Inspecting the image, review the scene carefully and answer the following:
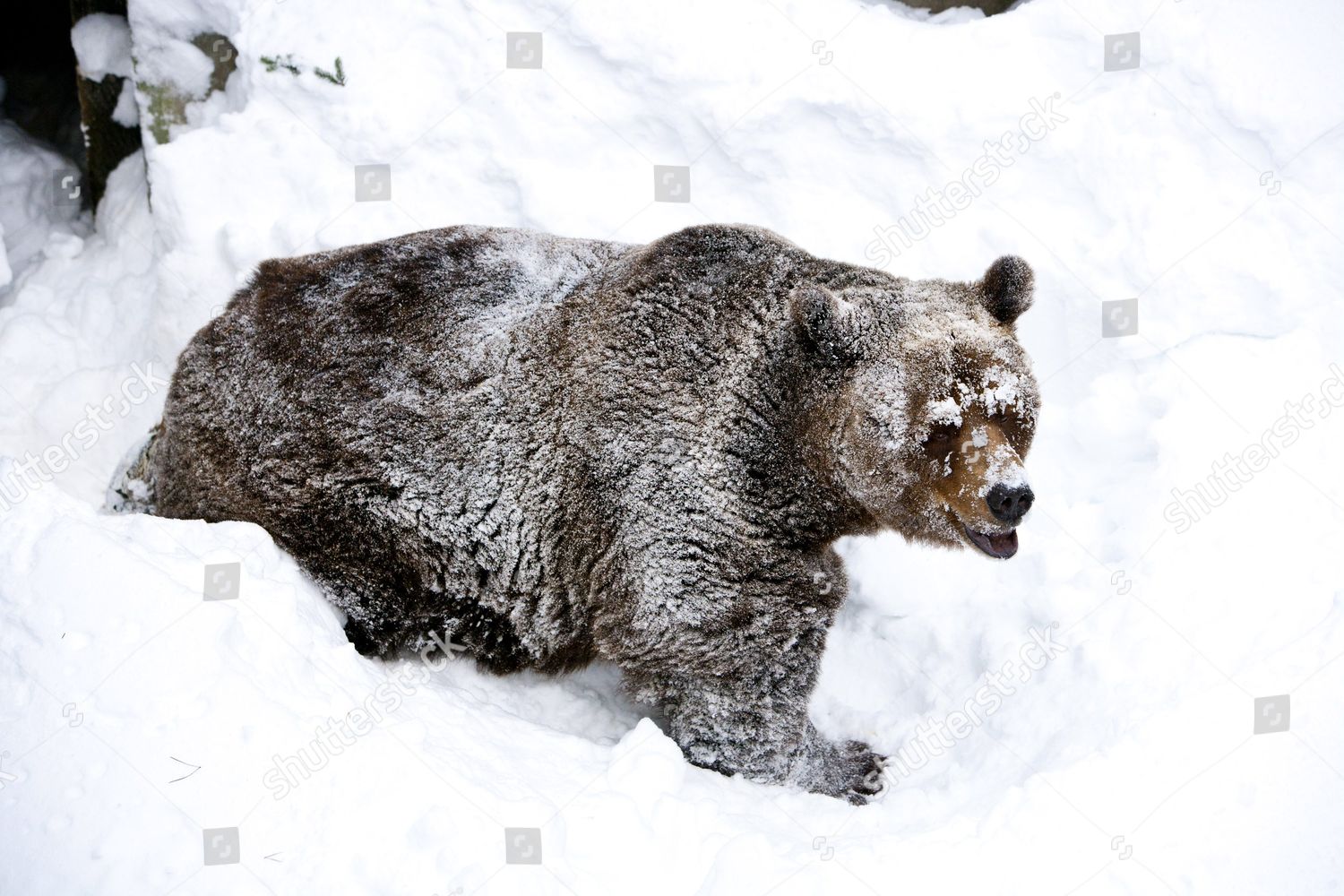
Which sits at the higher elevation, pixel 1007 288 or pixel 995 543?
pixel 1007 288

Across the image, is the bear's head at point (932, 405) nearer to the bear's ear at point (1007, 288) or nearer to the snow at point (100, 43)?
the bear's ear at point (1007, 288)

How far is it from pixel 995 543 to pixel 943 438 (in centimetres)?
54

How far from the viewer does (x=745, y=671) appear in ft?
17.1

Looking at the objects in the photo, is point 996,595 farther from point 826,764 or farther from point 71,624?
point 71,624

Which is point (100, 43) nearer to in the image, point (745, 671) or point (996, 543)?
point (745, 671)

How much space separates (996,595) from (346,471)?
3.55 meters

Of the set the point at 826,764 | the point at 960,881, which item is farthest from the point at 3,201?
the point at 960,881

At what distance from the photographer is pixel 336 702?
14.9 ft

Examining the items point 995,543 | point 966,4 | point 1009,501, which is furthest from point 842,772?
point 966,4

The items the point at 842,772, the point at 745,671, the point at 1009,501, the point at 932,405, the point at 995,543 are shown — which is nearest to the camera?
the point at 1009,501

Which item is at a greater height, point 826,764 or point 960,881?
point 960,881

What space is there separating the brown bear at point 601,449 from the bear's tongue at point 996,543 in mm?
14

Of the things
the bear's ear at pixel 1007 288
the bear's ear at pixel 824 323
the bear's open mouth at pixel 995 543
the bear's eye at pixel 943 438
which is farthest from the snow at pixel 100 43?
the bear's open mouth at pixel 995 543

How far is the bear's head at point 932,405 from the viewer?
447 centimetres
